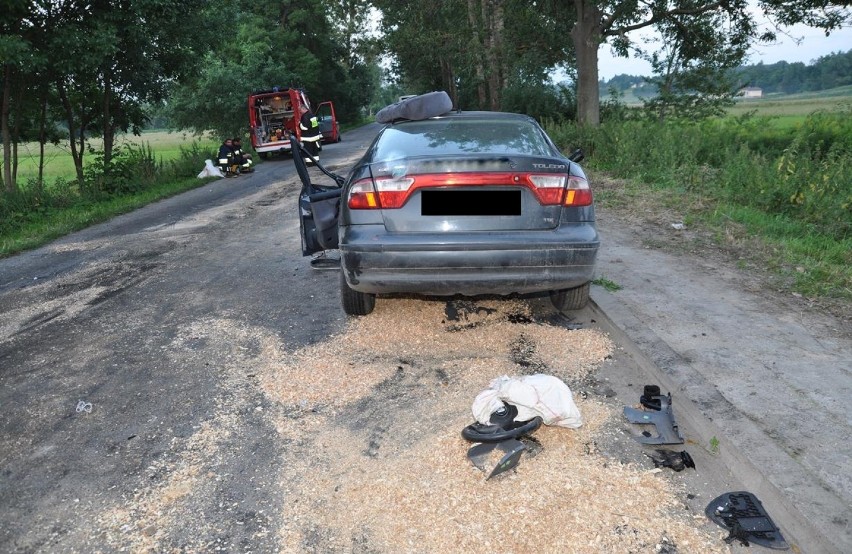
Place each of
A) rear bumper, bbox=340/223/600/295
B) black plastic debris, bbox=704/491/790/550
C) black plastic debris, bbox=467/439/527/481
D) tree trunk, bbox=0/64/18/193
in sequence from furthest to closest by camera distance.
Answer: tree trunk, bbox=0/64/18/193 → rear bumper, bbox=340/223/600/295 → black plastic debris, bbox=467/439/527/481 → black plastic debris, bbox=704/491/790/550

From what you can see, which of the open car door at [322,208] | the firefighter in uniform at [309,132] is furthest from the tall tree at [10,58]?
the open car door at [322,208]

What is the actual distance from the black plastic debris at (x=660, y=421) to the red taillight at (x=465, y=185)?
1374 millimetres

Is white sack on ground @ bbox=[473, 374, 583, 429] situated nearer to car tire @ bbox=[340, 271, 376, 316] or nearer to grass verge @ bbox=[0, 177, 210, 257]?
car tire @ bbox=[340, 271, 376, 316]

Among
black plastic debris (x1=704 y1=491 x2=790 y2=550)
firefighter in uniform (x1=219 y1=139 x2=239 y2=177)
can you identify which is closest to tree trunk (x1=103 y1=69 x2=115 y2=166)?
firefighter in uniform (x1=219 y1=139 x2=239 y2=177)

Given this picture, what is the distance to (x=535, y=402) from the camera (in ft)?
10.4

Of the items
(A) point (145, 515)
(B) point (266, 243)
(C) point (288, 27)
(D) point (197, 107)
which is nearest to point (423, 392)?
(A) point (145, 515)

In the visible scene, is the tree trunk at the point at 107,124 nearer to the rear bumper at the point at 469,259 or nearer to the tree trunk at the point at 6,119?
the tree trunk at the point at 6,119

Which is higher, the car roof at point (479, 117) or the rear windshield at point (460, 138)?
the car roof at point (479, 117)

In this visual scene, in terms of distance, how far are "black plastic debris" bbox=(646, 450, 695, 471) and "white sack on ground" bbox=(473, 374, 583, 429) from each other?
396 millimetres

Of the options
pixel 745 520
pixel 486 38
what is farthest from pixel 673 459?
pixel 486 38

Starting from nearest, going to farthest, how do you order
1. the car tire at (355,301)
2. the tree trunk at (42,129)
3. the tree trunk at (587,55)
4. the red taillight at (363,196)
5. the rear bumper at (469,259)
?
the rear bumper at (469,259) < the red taillight at (363,196) < the car tire at (355,301) < the tree trunk at (42,129) < the tree trunk at (587,55)

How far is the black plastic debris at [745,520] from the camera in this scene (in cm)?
237

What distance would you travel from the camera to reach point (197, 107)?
34.1 meters

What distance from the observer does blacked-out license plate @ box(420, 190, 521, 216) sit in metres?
3.96
